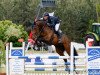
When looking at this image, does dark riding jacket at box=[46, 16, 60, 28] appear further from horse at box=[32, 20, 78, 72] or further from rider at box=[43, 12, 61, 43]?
horse at box=[32, 20, 78, 72]

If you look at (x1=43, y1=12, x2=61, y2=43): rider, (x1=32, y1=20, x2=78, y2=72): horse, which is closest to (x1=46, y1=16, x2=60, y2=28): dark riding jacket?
(x1=43, y1=12, x2=61, y2=43): rider

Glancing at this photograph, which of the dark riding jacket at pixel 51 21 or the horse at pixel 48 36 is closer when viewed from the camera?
the horse at pixel 48 36

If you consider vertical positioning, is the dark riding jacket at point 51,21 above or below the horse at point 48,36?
above

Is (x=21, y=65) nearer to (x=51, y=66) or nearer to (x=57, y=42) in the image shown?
(x=51, y=66)

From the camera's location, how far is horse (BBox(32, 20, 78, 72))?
54.9 feet

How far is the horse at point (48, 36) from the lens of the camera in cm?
1673

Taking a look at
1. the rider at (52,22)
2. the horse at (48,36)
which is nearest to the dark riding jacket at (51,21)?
the rider at (52,22)

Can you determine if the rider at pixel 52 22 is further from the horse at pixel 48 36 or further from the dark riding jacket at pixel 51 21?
the horse at pixel 48 36

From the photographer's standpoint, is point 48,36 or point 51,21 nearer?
point 48,36

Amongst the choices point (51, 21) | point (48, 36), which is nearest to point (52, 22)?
point (51, 21)

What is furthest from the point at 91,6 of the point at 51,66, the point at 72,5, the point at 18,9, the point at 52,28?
the point at 51,66

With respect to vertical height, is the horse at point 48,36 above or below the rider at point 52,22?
below

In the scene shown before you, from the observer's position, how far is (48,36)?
1709 cm

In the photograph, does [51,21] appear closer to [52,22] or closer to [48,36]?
[52,22]
